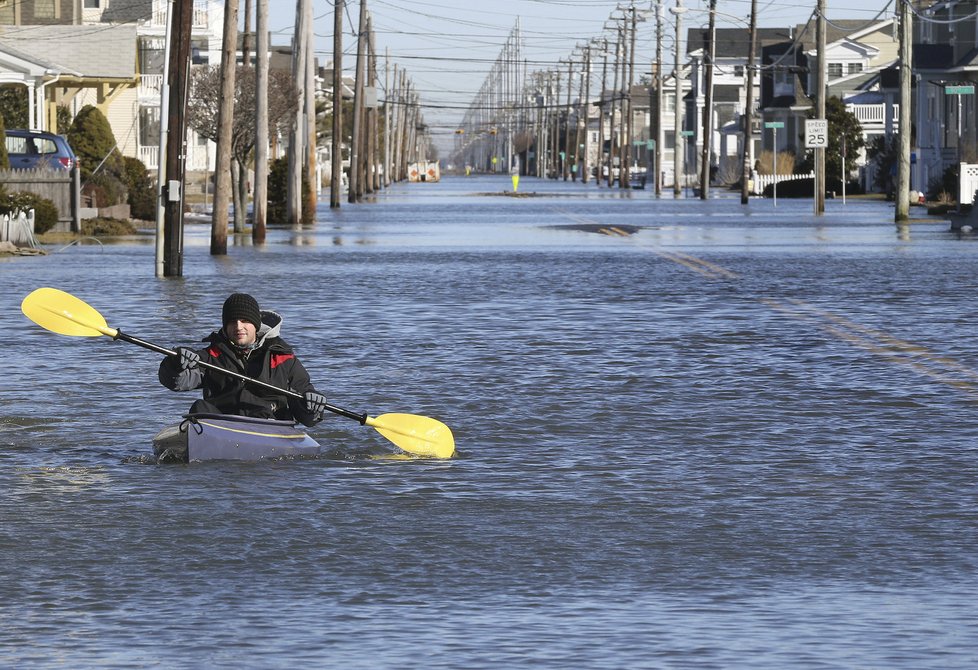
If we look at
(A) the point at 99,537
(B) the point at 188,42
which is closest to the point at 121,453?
(A) the point at 99,537

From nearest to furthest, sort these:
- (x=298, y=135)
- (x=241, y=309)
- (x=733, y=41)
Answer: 1. (x=241, y=309)
2. (x=298, y=135)
3. (x=733, y=41)

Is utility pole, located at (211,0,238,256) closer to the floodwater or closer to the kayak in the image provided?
the floodwater

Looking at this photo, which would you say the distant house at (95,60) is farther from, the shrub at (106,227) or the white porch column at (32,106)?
the shrub at (106,227)

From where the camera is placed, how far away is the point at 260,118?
1533 inches

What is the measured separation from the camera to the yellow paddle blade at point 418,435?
1118 cm

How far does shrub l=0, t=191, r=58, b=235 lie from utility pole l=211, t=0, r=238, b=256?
4577 mm

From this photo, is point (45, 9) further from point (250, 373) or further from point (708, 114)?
point (250, 373)

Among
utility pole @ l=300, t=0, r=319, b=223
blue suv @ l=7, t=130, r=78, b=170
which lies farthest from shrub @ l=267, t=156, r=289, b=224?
blue suv @ l=7, t=130, r=78, b=170

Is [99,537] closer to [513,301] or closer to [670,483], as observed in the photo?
[670,483]

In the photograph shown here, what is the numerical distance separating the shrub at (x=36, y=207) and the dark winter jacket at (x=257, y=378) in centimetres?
2594

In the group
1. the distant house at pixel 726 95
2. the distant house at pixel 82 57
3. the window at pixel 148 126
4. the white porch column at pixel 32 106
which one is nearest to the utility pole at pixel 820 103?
the distant house at pixel 82 57

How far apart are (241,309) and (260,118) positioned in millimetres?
28433

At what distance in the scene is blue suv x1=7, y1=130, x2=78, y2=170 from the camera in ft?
140

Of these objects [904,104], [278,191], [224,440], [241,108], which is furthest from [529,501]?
[278,191]
